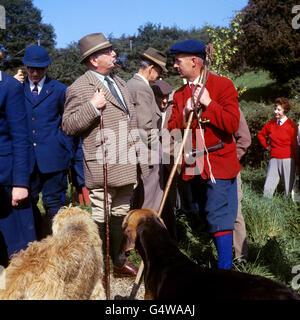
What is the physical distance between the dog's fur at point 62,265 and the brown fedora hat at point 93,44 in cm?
171

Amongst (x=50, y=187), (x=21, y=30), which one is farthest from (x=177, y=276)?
(x=21, y=30)

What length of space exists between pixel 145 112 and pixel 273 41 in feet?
54.4

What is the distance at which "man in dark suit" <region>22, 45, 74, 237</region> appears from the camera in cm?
474

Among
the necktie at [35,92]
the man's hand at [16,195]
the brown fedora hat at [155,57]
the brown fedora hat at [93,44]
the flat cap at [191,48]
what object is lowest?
the man's hand at [16,195]

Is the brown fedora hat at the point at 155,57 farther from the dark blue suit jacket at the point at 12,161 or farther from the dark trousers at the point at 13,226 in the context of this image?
the dark trousers at the point at 13,226

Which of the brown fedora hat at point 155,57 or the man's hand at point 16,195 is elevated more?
the brown fedora hat at point 155,57

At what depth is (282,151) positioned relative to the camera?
6.89 meters

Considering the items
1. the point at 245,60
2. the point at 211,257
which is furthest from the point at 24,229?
the point at 245,60

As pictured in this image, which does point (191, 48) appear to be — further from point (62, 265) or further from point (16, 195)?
point (62, 265)

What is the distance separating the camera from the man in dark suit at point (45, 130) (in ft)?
15.6

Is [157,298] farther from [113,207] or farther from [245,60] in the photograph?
[245,60]

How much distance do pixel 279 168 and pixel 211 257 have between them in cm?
308

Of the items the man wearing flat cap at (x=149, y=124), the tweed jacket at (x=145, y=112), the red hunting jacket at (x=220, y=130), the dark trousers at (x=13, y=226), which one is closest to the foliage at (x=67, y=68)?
the man wearing flat cap at (x=149, y=124)

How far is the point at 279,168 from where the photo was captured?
6961mm
